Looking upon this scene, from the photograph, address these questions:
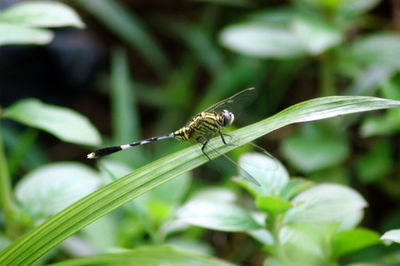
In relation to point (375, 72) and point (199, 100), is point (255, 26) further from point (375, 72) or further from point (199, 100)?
point (199, 100)

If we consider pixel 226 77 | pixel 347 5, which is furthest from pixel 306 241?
pixel 226 77

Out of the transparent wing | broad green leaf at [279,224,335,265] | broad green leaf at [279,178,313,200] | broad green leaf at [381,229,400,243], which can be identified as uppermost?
the transparent wing

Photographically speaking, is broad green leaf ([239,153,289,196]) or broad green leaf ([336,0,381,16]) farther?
broad green leaf ([336,0,381,16])

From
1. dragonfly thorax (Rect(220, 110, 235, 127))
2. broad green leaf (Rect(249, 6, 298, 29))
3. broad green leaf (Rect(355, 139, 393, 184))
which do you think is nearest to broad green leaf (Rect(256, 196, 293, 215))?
dragonfly thorax (Rect(220, 110, 235, 127))

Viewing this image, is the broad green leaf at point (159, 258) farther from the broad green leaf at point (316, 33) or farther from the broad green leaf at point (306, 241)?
the broad green leaf at point (316, 33)

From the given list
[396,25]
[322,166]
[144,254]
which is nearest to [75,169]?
[144,254]

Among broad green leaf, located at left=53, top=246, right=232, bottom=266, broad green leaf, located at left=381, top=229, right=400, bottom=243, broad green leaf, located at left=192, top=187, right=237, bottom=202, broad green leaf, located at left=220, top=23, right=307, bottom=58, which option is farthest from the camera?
broad green leaf, located at left=220, top=23, right=307, bottom=58

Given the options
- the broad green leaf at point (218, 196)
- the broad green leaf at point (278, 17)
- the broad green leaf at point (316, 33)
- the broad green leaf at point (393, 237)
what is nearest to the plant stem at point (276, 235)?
the broad green leaf at point (393, 237)

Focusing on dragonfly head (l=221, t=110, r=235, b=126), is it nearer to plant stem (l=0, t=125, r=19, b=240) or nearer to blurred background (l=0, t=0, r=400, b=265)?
blurred background (l=0, t=0, r=400, b=265)
